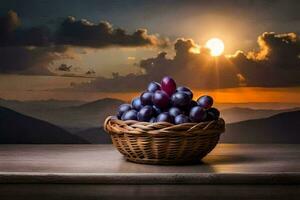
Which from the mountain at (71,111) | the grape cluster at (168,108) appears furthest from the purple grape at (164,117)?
the mountain at (71,111)

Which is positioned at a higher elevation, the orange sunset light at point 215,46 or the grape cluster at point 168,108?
the orange sunset light at point 215,46

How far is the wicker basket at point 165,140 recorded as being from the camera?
4.82ft


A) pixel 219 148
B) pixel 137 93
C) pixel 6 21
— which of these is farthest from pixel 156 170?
pixel 6 21

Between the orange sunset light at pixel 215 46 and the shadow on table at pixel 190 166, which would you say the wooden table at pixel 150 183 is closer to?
the shadow on table at pixel 190 166

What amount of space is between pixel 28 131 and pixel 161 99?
0.78 meters

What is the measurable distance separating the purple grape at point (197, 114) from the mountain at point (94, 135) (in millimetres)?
685

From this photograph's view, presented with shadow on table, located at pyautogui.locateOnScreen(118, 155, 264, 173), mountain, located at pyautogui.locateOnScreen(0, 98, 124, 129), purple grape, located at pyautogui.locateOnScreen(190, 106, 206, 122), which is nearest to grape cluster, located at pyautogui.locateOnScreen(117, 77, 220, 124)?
purple grape, located at pyautogui.locateOnScreen(190, 106, 206, 122)

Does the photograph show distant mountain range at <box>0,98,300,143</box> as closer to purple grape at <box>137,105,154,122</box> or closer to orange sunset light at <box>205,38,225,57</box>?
orange sunset light at <box>205,38,225,57</box>

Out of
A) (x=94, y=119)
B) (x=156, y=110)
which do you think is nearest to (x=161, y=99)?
(x=156, y=110)

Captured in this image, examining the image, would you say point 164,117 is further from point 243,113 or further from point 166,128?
point 243,113

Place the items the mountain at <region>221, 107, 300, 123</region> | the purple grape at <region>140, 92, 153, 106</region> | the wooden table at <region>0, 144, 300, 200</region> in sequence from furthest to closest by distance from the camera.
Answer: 1. the mountain at <region>221, 107, 300, 123</region>
2. the purple grape at <region>140, 92, 153, 106</region>
3. the wooden table at <region>0, 144, 300, 200</region>

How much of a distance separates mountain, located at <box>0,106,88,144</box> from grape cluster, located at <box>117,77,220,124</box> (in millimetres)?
575

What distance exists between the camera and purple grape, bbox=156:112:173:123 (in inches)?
58.9

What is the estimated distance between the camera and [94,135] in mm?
2119
